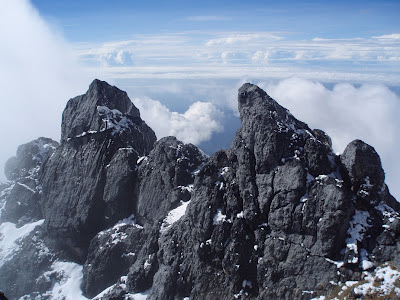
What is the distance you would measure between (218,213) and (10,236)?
7623cm

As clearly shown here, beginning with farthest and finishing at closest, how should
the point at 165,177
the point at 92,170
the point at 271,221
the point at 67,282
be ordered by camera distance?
the point at 92,170, the point at 67,282, the point at 165,177, the point at 271,221

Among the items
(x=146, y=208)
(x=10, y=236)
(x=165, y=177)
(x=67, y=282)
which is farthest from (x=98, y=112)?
(x=10, y=236)

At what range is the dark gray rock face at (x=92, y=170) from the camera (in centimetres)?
9481

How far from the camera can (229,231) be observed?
67.4m

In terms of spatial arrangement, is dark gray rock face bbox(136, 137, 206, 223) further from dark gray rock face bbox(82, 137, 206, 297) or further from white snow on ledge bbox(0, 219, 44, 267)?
white snow on ledge bbox(0, 219, 44, 267)

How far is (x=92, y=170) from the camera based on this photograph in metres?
97.9

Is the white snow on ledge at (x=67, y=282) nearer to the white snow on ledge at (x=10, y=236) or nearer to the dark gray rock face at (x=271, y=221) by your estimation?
the white snow on ledge at (x=10, y=236)

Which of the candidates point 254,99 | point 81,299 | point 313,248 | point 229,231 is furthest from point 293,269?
point 81,299

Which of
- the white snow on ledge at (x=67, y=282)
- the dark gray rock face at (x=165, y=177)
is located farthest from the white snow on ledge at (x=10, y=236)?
the dark gray rock face at (x=165, y=177)

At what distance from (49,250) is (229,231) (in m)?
60.2

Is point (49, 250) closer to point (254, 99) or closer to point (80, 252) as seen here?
point (80, 252)

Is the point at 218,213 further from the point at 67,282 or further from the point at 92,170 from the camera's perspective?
the point at 67,282

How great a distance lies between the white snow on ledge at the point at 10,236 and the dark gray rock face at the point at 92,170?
10.1 meters

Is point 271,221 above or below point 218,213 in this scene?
above
